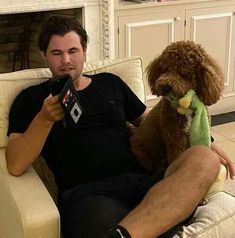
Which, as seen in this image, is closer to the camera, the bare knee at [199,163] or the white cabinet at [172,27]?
the bare knee at [199,163]

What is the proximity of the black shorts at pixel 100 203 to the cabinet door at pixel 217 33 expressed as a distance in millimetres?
1916

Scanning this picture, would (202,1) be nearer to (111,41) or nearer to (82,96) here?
(111,41)

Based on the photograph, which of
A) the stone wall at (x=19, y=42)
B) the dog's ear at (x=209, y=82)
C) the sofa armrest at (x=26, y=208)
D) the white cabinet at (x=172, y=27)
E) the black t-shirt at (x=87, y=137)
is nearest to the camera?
the sofa armrest at (x=26, y=208)

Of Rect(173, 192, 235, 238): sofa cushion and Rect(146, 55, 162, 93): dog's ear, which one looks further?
Rect(146, 55, 162, 93): dog's ear

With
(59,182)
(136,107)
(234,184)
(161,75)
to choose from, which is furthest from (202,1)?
(59,182)

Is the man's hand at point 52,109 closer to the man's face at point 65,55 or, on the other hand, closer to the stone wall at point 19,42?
the man's face at point 65,55

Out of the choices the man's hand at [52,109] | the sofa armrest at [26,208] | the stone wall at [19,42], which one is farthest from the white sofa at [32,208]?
the stone wall at [19,42]

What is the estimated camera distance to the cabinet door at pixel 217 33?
351 centimetres

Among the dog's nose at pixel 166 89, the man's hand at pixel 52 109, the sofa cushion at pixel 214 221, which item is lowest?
the sofa cushion at pixel 214 221

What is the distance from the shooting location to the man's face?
6.40 feet

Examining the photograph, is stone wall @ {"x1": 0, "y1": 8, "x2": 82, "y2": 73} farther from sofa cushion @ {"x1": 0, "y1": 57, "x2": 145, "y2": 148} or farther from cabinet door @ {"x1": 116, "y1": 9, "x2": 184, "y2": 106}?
sofa cushion @ {"x1": 0, "y1": 57, "x2": 145, "y2": 148}

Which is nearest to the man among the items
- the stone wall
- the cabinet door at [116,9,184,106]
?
the cabinet door at [116,9,184,106]

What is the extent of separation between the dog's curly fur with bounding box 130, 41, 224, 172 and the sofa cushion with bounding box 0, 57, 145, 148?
30cm

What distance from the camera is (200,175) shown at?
65.6 inches
